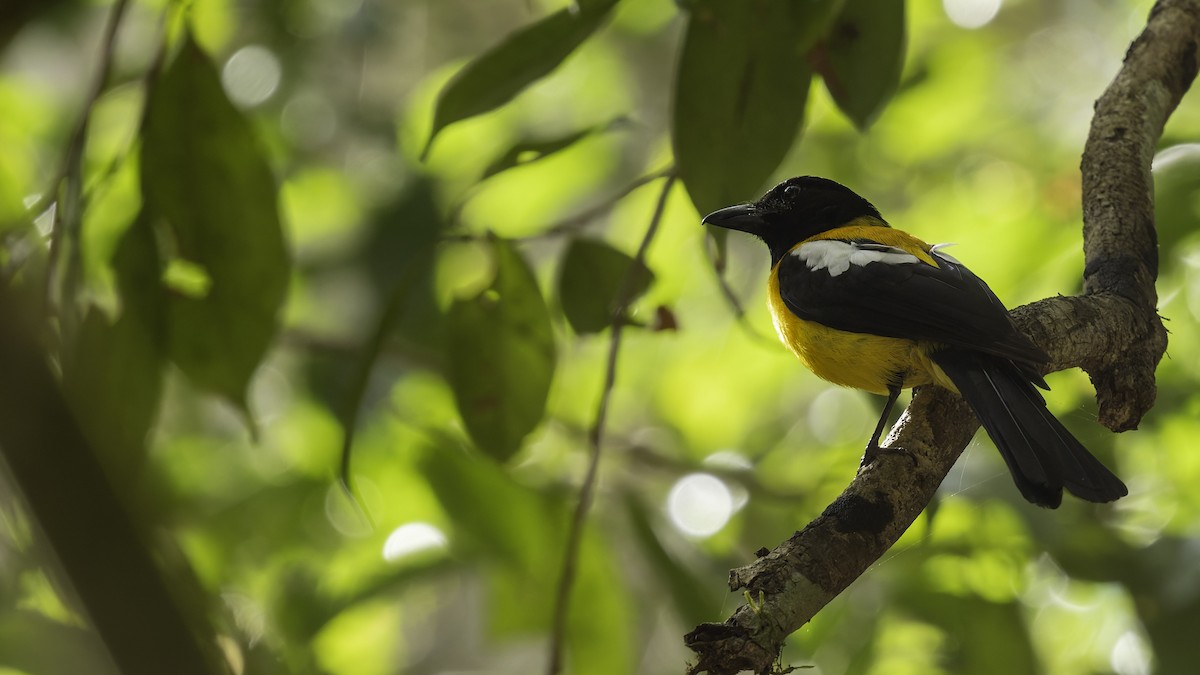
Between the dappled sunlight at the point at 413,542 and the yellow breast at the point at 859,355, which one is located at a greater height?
the dappled sunlight at the point at 413,542

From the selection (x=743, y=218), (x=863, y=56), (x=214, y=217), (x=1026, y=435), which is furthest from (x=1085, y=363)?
(x=214, y=217)

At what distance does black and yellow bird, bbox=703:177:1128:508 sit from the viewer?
5.97 ft

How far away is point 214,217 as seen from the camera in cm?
225

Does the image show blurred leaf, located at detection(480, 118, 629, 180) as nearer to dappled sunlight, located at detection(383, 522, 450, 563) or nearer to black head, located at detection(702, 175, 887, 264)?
black head, located at detection(702, 175, 887, 264)

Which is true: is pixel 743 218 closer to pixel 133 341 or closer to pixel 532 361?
pixel 532 361

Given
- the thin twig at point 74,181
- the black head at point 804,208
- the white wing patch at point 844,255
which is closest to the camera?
the thin twig at point 74,181

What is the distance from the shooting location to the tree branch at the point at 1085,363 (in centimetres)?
133

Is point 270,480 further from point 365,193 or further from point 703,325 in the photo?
point 703,325

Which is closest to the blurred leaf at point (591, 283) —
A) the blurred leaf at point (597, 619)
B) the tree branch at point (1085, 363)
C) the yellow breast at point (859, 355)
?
the yellow breast at point (859, 355)

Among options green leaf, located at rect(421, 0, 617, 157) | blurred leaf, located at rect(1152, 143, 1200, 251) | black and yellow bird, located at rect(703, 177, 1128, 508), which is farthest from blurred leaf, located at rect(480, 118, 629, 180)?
blurred leaf, located at rect(1152, 143, 1200, 251)

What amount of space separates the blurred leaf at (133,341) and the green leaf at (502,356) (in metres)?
0.63

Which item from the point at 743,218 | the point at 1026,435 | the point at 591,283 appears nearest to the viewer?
the point at 1026,435

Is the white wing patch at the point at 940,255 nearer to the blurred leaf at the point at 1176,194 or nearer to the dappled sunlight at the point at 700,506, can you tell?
the blurred leaf at the point at 1176,194

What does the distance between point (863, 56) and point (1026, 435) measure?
0.90m
